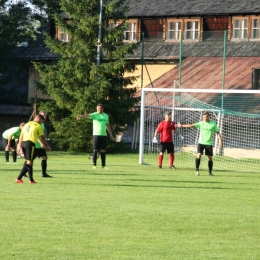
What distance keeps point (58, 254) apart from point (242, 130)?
3010 cm

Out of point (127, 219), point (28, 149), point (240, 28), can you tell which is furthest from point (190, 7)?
point (127, 219)

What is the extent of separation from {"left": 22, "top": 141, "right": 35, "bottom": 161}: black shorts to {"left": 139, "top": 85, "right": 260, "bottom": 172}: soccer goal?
13120 mm

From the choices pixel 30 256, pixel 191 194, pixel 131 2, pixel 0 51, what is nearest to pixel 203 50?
pixel 131 2

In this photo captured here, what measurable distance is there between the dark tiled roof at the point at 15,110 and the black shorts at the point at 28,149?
30.3m

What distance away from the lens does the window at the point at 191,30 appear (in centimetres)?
5281

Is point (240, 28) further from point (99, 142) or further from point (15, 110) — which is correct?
point (99, 142)

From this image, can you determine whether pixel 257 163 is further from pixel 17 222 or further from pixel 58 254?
pixel 58 254

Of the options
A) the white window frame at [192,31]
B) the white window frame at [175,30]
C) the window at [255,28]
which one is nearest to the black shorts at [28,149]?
the window at [255,28]

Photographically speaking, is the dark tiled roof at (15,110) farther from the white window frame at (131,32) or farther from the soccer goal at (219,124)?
the soccer goal at (219,124)

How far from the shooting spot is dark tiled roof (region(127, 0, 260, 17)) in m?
51.4

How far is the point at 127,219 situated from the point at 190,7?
4196 centimetres

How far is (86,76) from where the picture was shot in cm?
4459

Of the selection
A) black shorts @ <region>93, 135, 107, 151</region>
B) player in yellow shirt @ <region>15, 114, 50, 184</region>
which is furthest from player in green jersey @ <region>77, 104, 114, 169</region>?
player in yellow shirt @ <region>15, 114, 50, 184</region>

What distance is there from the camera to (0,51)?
57.7 metres
